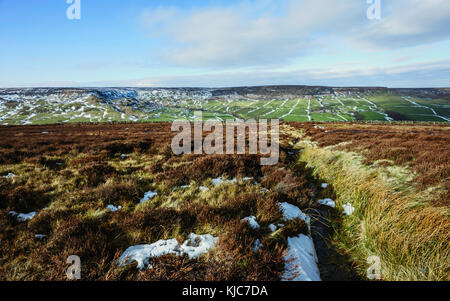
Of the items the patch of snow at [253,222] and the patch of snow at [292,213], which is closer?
the patch of snow at [253,222]

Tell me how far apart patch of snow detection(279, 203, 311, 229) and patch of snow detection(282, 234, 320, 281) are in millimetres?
519

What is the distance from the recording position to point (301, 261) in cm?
325

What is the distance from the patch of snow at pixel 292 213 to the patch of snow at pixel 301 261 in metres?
0.52

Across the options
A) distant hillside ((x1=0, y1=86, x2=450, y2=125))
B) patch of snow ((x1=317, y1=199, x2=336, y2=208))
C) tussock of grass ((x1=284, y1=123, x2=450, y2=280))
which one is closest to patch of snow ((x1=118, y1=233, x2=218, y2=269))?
tussock of grass ((x1=284, y1=123, x2=450, y2=280))

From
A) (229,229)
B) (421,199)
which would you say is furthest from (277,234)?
(421,199)

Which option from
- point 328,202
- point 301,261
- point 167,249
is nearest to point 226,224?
point 167,249

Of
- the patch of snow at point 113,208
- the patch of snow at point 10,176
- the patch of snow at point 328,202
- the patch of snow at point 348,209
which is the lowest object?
the patch of snow at point 328,202

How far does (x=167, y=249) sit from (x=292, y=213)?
313 centimetres

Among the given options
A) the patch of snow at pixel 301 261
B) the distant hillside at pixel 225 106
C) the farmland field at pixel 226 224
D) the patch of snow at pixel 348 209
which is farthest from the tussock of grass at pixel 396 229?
the distant hillside at pixel 225 106

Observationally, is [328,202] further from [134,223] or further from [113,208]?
[113,208]

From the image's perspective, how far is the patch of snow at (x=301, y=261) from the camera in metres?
2.92

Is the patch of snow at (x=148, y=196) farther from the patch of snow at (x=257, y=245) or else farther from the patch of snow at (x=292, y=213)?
the patch of snow at (x=292, y=213)

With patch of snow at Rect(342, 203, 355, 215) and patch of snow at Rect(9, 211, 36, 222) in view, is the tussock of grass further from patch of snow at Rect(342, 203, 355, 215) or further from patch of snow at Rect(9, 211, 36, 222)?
patch of snow at Rect(9, 211, 36, 222)
